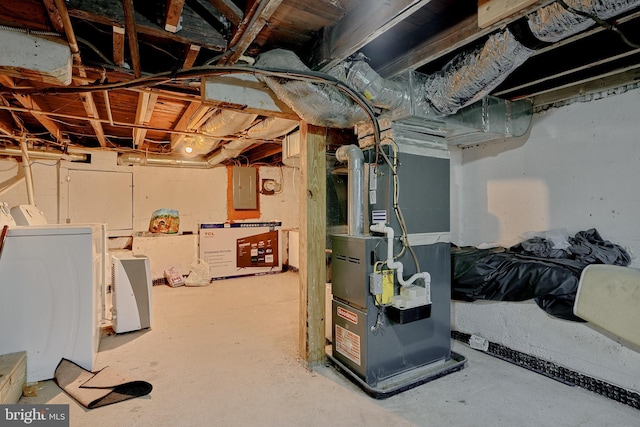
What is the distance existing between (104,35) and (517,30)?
7.28ft

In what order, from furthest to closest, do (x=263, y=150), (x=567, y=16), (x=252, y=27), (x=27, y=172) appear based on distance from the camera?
(x=263, y=150) < (x=27, y=172) < (x=252, y=27) < (x=567, y=16)

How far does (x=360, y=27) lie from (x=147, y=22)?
3.47ft

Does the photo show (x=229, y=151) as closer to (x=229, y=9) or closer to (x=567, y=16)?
(x=229, y=9)

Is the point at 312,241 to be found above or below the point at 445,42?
below

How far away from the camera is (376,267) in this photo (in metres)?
2.14

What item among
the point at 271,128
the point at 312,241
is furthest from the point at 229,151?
the point at 312,241

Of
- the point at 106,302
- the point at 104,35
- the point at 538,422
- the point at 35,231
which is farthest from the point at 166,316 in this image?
the point at 538,422

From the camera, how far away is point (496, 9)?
136 centimetres

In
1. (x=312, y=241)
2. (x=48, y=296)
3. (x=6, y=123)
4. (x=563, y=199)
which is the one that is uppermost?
(x=6, y=123)

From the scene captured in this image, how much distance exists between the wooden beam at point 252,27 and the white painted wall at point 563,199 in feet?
7.97

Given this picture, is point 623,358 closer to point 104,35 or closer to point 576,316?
point 576,316

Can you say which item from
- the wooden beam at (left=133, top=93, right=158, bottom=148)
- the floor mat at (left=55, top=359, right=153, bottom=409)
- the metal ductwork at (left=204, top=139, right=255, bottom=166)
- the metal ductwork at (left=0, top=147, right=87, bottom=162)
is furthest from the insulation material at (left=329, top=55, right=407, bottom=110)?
the metal ductwork at (left=0, top=147, right=87, bottom=162)

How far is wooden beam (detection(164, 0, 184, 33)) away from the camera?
1.43 metres

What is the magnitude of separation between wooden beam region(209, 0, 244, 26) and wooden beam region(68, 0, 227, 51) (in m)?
0.24
